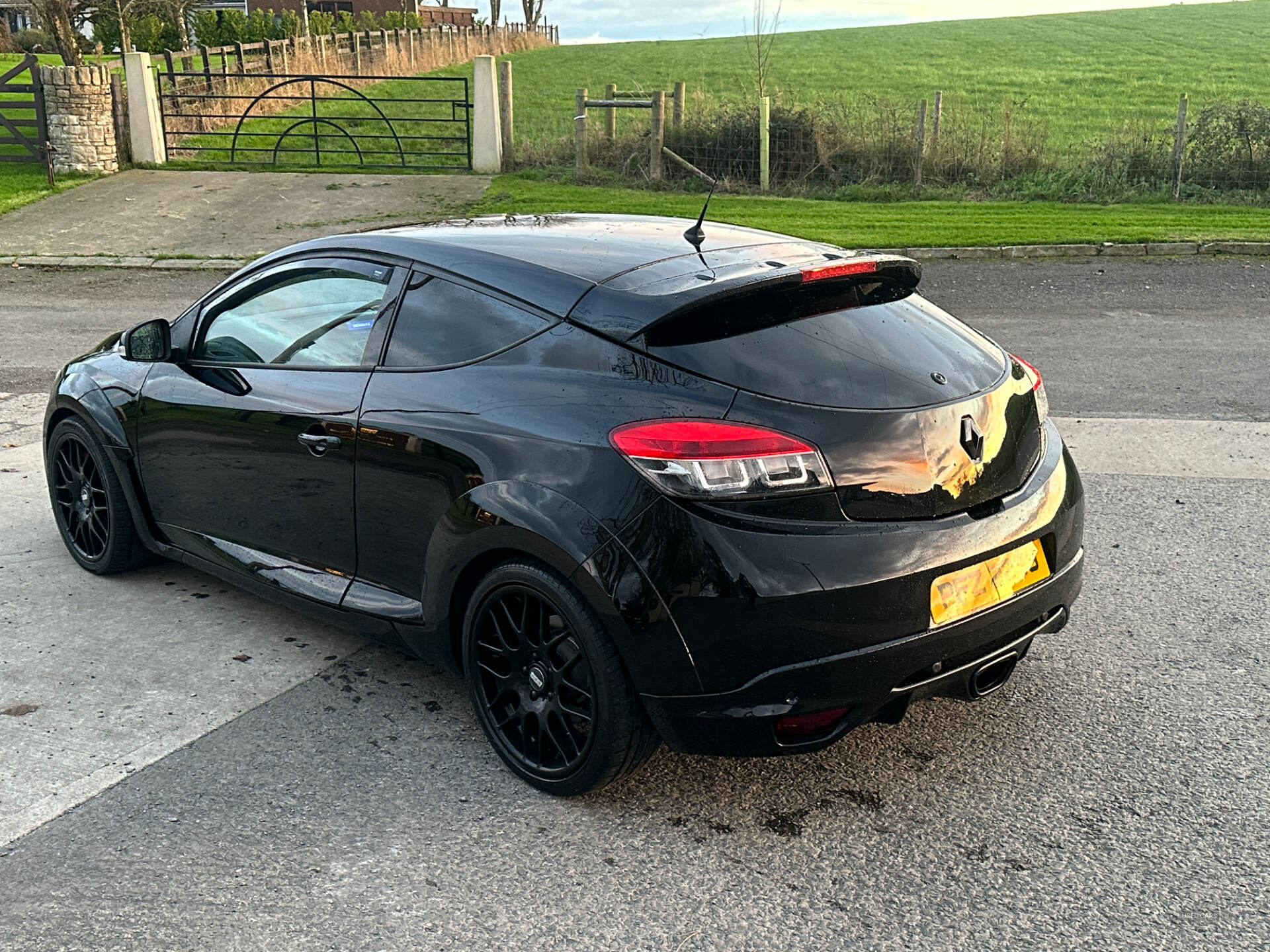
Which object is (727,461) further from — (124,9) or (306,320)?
(124,9)

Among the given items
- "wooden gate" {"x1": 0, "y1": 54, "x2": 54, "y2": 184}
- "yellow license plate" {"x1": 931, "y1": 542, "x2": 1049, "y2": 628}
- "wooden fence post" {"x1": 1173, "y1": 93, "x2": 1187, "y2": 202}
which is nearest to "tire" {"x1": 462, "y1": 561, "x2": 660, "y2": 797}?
"yellow license plate" {"x1": 931, "y1": 542, "x2": 1049, "y2": 628}

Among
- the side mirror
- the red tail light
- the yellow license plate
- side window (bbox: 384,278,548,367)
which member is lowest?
the yellow license plate

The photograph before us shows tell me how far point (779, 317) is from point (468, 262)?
3.31ft

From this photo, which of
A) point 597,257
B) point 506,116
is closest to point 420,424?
point 597,257

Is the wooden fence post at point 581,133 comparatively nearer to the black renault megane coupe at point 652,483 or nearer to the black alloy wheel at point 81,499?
the black alloy wheel at point 81,499

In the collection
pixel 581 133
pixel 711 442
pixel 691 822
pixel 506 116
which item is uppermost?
pixel 506 116

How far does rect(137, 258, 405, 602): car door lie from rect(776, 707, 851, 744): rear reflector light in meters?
1.57

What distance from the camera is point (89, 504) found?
199 inches

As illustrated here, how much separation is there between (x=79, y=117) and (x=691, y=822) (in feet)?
65.6

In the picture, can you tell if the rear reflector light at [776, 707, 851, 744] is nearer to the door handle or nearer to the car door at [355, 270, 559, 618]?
the car door at [355, 270, 559, 618]

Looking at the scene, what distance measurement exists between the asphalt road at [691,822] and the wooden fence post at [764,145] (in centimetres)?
Result: 1534

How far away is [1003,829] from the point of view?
3.14 m

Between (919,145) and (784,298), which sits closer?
(784,298)

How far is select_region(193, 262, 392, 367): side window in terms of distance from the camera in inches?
154
